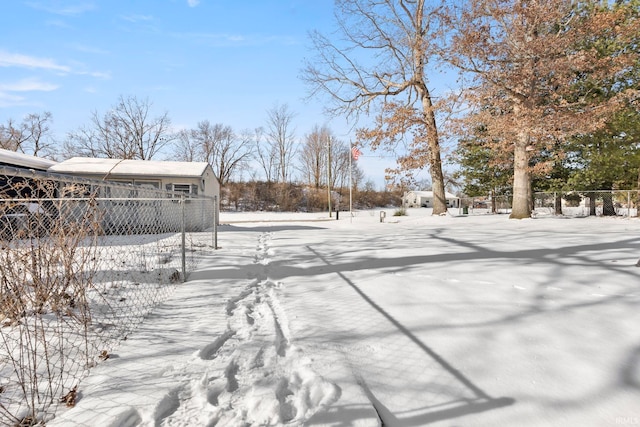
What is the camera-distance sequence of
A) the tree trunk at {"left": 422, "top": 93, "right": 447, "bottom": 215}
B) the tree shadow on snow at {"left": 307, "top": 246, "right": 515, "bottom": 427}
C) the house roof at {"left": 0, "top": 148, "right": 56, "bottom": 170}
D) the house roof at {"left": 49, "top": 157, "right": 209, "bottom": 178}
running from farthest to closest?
1. the tree trunk at {"left": 422, "top": 93, "right": 447, "bottom": 215}
2. the house roof at {"left": 49, "top": 157, "right": 209, "bottom": 178}
3. the house roof at {"left": 0, "top": 148, "right": 56, "bottom": 170}
4. the tree shadow on snow at {"left": 307, "top": 246, "right": 515, "bottom": 427}

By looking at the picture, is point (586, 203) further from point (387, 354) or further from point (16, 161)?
point (16, 161)

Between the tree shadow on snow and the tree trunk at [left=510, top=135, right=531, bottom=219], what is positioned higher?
the tree trunk at [left=510, top=135, right=531, bottom=219]

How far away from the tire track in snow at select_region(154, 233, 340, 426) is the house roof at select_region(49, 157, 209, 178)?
13.2 metres

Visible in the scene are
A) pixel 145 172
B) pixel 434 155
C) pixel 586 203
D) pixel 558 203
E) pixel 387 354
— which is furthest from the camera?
pixel 558 203

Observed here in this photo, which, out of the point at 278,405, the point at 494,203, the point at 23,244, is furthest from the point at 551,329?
the point at 494,203

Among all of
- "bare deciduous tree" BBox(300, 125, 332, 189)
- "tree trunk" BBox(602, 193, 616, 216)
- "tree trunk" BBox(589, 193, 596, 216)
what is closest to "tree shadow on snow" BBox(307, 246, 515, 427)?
"tree trunk" BBox(602, 193, 616, 216)

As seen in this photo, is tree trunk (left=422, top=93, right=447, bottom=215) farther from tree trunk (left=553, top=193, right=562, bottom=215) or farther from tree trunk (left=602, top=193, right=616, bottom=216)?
tree trunk (left=602, top=193, right=616, bottom=216)

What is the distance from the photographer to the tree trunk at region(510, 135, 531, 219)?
13625 millimetres

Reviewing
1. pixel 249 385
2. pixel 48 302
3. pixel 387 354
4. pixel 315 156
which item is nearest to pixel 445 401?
pixel 387 354

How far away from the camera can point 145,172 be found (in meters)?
14.2

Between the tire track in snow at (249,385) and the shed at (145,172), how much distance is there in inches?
486

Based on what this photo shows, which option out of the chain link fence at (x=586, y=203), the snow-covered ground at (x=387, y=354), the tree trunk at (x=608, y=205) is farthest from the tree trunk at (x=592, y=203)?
the snow-covered ground at (x=387, y=354)

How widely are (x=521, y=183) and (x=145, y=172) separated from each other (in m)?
16.5

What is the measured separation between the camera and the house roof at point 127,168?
13734 millimetres
